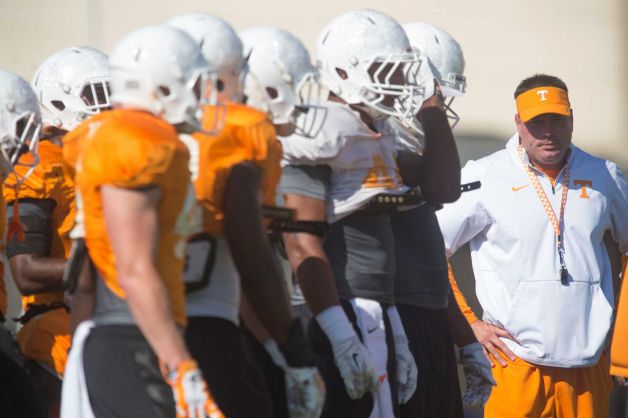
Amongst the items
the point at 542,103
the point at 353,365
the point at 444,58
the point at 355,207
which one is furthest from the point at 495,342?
the point at 353,365

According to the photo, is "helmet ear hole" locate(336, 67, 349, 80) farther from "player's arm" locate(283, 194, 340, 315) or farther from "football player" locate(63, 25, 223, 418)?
"football player" locate(63, 25, 223, 418)

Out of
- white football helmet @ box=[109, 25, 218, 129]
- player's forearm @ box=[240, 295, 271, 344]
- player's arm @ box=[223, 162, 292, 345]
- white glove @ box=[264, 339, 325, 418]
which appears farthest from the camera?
player's forearm @ box=[240, 295, 271, 344]

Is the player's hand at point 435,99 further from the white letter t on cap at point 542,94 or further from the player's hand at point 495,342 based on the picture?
the player's hand at point 495,342

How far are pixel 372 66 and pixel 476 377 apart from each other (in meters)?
1.22

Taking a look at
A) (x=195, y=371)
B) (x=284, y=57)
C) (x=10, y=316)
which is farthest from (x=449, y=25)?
(x=195, y=371)

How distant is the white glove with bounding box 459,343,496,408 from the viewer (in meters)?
4.83

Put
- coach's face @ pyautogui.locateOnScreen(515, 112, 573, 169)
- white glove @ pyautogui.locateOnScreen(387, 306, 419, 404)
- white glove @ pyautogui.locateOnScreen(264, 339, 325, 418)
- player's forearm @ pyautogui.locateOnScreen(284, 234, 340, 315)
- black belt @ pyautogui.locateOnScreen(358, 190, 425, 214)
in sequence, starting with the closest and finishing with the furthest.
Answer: white glove @ pyautogui.locateOnScreen(264, 339, 325, 418)
player's forearm @ pyautogui.locateOnScreen(284, 234, 340, 315)
black belt @ pyautogui.locateOnScreen(358, 190, 425, 214)
white glove @ pyautogui.locateOnScreen(387, 306, 419, 404)
coach's face @ pyautogui.locateOnScreen(515, 112, 573, 169)

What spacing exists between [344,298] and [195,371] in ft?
4.29

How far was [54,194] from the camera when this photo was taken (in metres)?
4.50

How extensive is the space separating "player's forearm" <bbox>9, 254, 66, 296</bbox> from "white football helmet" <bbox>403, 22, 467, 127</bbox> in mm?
1400

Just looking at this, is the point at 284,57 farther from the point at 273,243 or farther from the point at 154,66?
the point at 154,66

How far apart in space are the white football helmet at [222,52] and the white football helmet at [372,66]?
2.34ft

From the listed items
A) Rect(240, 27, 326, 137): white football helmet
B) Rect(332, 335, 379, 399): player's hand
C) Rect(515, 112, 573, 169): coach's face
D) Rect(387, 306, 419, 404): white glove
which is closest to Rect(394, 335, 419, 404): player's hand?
Rect(387, 306, 419, 404): white glove

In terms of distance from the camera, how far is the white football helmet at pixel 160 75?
317 centimetres
